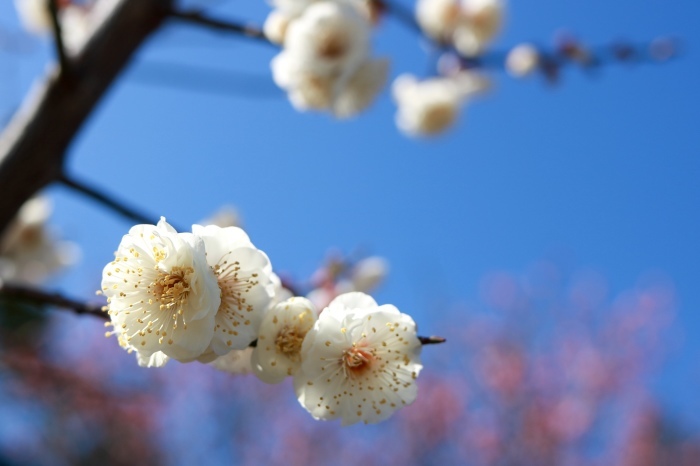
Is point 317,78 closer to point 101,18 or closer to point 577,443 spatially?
point 101,18

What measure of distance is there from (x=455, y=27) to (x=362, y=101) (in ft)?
2.80

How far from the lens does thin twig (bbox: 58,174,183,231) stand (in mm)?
1232

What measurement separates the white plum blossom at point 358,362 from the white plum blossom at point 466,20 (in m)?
1.74

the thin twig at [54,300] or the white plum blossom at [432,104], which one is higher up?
the white plum blossom at [432,104]

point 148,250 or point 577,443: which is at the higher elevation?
point 577,443

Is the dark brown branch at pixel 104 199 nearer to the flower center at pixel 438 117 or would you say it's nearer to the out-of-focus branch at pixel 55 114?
the out-of-focus branch at pixel 55 114

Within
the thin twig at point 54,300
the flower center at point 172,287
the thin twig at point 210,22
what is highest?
the thin twig at point 210,22

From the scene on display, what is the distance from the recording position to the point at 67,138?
1.34 m

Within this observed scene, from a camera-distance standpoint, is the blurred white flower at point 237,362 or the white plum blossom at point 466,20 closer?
the blurred white flower at point 237,362

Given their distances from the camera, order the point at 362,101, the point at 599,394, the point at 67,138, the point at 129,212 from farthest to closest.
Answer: the point at 599,394, the point at 362,101, the point at 67,138, the point at 129,212

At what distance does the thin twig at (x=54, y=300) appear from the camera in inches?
30.8

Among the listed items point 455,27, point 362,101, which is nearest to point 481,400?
point 455,27

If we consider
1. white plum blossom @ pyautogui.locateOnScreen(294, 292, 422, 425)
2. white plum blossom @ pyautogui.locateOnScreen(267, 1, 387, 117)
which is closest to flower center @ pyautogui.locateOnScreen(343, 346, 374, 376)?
white plum blossom @ pyautogui.locateOnScreen(294, 292, 422, 425)

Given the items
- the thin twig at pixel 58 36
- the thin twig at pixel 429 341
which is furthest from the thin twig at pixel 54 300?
the thin twig at pixel 58 36
